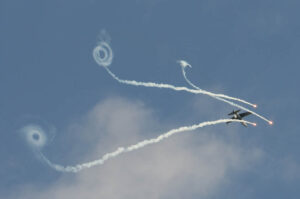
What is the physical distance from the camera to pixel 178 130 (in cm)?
11394

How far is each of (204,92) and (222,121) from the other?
10.8 metres

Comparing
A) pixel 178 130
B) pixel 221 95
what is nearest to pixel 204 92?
pixel 221 95

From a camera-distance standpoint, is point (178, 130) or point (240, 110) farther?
point (240, 110)

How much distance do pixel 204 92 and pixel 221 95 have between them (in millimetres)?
6231

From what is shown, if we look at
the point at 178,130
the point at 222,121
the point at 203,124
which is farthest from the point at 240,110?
the point at 178,130

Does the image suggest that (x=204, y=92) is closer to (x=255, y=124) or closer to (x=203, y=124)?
(x=203, y=124)

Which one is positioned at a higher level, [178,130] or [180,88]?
[180,88]

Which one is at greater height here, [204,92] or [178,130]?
[204,92]

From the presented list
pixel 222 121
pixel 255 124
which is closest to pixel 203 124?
pixel 222 121

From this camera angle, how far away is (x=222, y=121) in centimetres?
12169

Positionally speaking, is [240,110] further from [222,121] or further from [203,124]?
[203,124]

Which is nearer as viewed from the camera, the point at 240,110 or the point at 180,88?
the point at 180,88

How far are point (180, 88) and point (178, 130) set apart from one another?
1216cm

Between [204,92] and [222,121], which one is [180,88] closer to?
[204,92]
